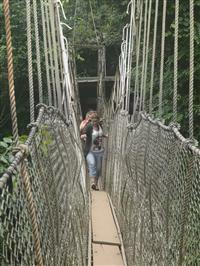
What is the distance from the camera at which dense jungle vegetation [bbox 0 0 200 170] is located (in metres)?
5.39

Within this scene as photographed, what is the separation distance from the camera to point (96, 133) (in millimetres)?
5902

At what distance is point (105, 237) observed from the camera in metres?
4.07

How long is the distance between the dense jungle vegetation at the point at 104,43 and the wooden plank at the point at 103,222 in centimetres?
100

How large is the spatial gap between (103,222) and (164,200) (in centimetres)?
248

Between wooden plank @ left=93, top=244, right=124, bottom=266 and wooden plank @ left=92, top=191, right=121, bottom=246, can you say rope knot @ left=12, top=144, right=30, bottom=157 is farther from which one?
wooden plank @ left=92, top=191, right=121, bottom=246

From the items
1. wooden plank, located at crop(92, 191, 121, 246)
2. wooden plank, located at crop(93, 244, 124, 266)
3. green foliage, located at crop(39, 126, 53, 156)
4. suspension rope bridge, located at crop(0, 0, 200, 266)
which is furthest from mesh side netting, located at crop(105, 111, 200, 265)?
wooden plank, located at crop(92, 191, 121, 246)

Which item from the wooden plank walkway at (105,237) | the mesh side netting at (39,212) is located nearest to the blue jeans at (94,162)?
the wooden plank walkway at (105,237)

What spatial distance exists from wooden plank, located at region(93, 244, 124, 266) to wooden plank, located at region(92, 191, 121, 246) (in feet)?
0.26

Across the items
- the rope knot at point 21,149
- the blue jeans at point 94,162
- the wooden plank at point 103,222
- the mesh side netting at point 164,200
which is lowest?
the wooden plank at point 103,222

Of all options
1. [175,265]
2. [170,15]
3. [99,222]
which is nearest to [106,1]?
[170,15]

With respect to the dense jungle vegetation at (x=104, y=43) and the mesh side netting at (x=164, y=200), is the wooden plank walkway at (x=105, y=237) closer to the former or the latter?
the mesh side netting at (x=164, y=200)

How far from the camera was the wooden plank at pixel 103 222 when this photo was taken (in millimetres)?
4045

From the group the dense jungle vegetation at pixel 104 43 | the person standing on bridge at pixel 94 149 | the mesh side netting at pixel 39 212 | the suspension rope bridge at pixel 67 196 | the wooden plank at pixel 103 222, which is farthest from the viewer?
the person standing on bridge at pixel 94 149

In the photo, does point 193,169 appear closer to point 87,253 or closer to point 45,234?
point 45,234
